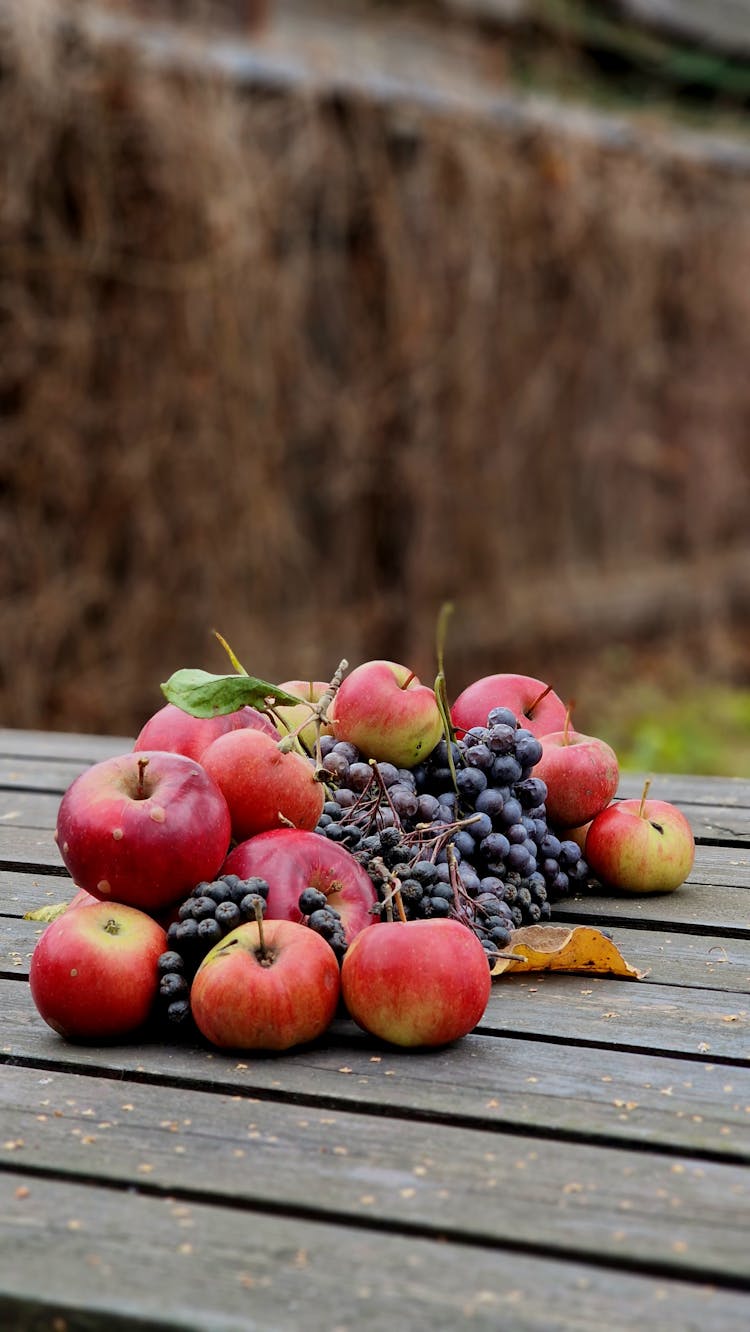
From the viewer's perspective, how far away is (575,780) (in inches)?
61.3

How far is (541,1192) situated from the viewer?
3.02ft

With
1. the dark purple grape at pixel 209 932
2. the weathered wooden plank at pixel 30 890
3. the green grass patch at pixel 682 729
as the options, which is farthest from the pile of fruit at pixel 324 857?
the green grass patch at pixel 682 729

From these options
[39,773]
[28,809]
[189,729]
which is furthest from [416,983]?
[39,773]

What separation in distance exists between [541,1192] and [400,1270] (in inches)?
5.1

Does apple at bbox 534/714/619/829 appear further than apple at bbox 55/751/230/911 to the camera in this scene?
Yes

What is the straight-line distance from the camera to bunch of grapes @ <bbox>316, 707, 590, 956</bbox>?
1338 mm

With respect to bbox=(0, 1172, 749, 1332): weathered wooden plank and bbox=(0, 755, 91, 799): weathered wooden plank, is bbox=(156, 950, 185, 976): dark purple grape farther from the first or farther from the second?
bbox=(0, 755, 91, 799): weathered wooden plank

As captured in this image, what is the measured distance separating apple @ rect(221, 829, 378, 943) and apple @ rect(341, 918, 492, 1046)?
89 millimetres

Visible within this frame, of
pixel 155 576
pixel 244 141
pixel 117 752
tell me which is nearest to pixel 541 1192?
pixel 117 752

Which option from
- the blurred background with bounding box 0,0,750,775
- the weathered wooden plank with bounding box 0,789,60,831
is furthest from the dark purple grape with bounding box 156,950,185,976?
the blurred background with bounding box 0,0,750,775

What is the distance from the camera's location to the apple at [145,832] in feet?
4.00

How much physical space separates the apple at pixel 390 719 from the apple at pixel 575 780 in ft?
0.51

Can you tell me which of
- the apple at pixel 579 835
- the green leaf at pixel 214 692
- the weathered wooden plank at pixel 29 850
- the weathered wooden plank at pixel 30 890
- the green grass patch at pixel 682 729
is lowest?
the green grass patch at pixel 682 729

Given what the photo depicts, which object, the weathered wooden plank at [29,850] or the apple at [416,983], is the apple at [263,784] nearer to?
the apple at [416,983]
